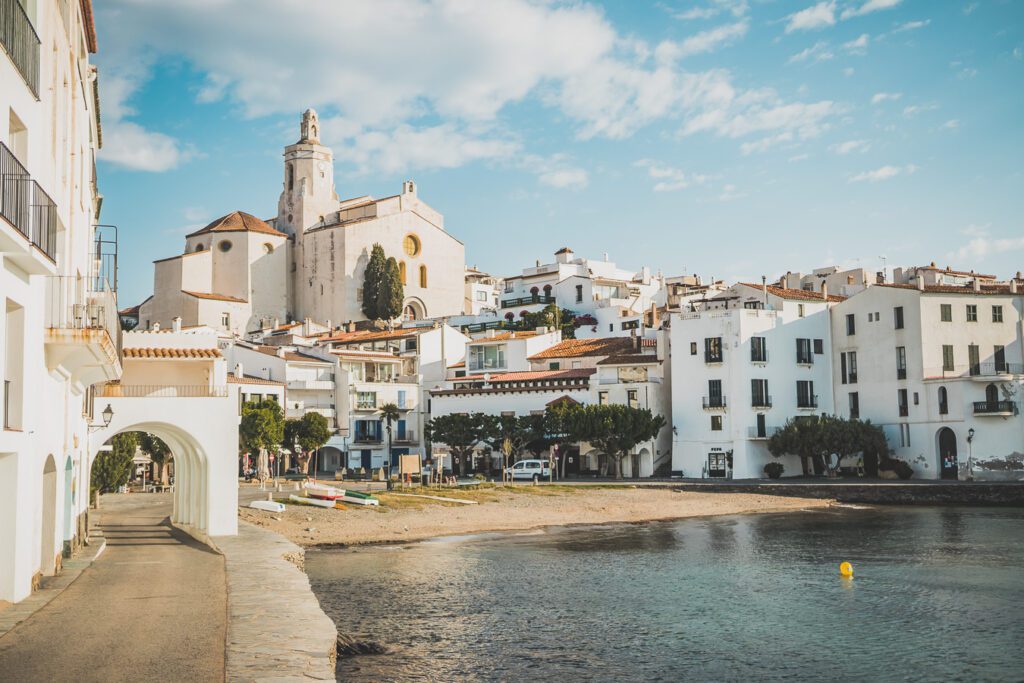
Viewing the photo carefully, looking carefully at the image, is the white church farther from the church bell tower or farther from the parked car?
the parked car

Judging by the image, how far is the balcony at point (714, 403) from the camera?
66125 millimetres

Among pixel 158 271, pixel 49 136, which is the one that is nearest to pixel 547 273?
pixel 158 271

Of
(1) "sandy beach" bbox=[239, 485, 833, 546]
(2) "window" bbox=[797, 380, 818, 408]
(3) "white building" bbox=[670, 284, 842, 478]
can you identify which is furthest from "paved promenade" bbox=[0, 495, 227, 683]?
(2) "window" bbox=[797, 380, 818, 408]

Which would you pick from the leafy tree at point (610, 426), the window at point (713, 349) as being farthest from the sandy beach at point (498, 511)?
the window at point (713, 349)

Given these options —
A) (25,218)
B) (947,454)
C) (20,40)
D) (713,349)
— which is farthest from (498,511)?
(20,40)

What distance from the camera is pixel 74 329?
1745cm

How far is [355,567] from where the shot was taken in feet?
107

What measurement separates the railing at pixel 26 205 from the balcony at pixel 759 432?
5535cm

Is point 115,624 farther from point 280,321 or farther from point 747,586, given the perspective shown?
point 280,321

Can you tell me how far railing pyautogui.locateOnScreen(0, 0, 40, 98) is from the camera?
528 inches

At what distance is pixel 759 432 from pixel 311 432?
2940 cm

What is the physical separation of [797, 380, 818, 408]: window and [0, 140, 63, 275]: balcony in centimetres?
5877

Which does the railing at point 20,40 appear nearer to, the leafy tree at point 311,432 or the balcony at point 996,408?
the leafy tree at point 311,432

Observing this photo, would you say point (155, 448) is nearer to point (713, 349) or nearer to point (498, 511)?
point (498, 511)
